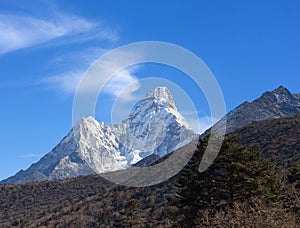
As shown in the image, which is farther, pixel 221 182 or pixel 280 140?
pixel 280 140

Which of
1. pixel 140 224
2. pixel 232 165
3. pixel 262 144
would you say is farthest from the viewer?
pixel 262 144

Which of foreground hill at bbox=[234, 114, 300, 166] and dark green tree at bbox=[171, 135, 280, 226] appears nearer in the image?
dark green tree at bbox=[171, 135, 280, 226]

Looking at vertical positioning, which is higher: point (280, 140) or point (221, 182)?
point (280, 140)

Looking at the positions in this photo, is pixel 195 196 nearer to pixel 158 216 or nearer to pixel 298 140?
pixel 158 216

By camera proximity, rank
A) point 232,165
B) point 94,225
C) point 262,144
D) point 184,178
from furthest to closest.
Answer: point 262,144, point 94,225, point 184,178, point 232,165

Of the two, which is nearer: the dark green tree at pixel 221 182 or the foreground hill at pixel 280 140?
the dark green tree at pixel 221 182

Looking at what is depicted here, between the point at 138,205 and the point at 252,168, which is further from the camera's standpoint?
the point at 138,205

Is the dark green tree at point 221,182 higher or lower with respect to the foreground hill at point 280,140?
lower

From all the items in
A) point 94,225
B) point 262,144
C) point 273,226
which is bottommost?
point 273,226

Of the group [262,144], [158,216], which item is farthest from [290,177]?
[262,144]

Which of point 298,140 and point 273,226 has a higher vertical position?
point 298,140

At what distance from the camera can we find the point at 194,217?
37.7 metres

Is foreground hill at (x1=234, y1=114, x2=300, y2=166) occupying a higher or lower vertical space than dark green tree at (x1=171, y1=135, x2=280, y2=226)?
higher

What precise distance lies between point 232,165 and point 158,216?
76080 mm
